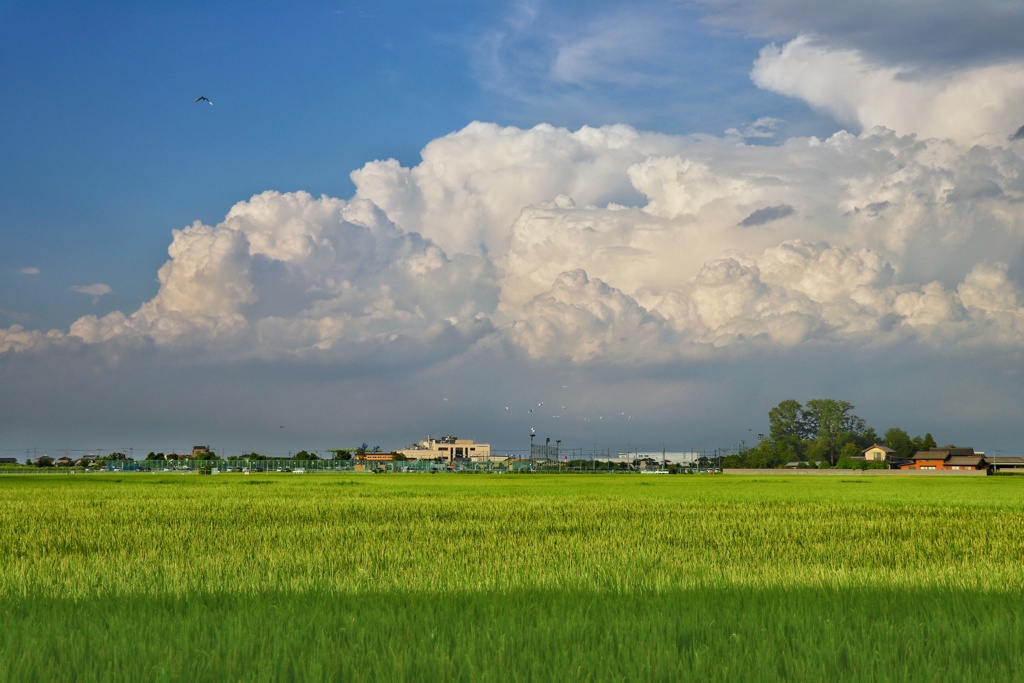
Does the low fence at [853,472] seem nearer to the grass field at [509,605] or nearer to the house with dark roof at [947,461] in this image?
the house with dark roof at [947,461]

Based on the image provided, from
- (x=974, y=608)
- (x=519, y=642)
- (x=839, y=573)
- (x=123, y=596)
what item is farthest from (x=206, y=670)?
(x=839, y=573)

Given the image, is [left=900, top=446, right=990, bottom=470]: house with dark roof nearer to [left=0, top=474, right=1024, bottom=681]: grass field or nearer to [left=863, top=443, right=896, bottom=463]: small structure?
[left=863, top=443, right=896, bottom=463]: small structure

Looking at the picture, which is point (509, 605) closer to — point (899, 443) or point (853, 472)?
point (853, 472)

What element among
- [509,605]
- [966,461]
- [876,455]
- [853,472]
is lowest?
[853,472]

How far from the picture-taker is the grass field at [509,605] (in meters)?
6.07

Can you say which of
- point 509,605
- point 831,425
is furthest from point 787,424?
point 509,605

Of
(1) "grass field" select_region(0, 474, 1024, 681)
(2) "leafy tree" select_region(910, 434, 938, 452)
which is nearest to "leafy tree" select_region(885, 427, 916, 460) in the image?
(2) "leafy tree" select_region(910, 434, 938, 452)

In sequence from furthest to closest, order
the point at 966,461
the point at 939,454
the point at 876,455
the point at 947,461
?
the point at 876,455, the point at 939,454, the point at 947,461, the point at 966,461

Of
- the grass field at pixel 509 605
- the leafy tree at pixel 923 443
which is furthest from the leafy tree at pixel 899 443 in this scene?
the grass field at pixel 509 605

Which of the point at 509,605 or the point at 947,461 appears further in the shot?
the point at 947,461

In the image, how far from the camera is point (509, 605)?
8.50m

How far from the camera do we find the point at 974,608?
8.46 metres

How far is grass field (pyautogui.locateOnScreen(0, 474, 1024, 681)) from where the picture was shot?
607 centimetres

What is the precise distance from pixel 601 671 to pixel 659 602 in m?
3.06
